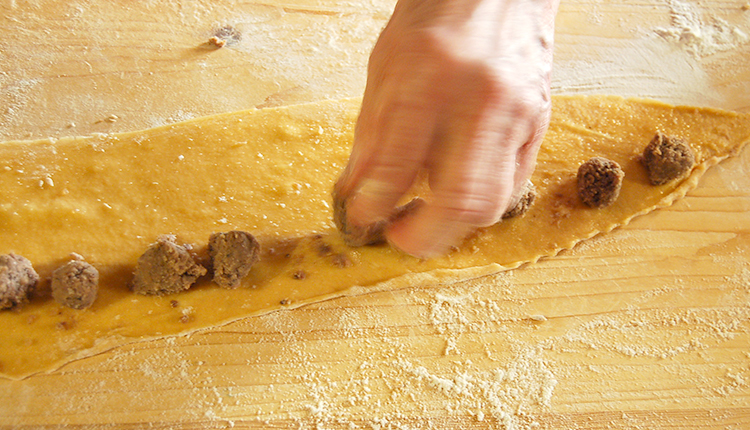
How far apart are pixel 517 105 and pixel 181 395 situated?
983 millimetres

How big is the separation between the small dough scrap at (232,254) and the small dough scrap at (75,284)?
277 mm

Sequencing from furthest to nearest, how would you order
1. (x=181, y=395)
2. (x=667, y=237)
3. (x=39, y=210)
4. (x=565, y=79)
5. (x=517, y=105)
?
(x=565, y=79) < (x=667, y=237) < (x=39, y=210) < (x=181, y=395) < (x=517, y=105)

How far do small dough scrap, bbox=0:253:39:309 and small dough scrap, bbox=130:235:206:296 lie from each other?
9.2 inches

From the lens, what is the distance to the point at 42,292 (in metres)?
1.26

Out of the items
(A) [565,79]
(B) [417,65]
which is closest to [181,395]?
(B) [417,65]

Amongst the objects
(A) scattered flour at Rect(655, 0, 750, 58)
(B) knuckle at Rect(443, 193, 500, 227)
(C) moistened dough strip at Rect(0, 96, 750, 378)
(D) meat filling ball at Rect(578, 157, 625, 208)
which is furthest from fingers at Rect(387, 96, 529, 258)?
(A) scattered flour at Rect(655, 0, 750, 58)

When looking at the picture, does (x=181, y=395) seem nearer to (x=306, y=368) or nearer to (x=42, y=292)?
(x=306, y=368)

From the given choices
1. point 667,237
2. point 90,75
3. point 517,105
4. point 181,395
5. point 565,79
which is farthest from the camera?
point 565,79

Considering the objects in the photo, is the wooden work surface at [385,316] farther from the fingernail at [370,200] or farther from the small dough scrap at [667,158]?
the fingernail at [370,200]

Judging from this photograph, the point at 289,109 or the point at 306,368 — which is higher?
the point at 289,109

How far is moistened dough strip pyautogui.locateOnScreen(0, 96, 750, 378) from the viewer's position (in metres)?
1.25

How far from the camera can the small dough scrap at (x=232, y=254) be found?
1247 millimetres

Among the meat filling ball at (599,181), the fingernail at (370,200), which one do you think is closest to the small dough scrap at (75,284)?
the fingernail at (370,200)

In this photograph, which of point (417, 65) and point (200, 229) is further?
point (200, 229)
